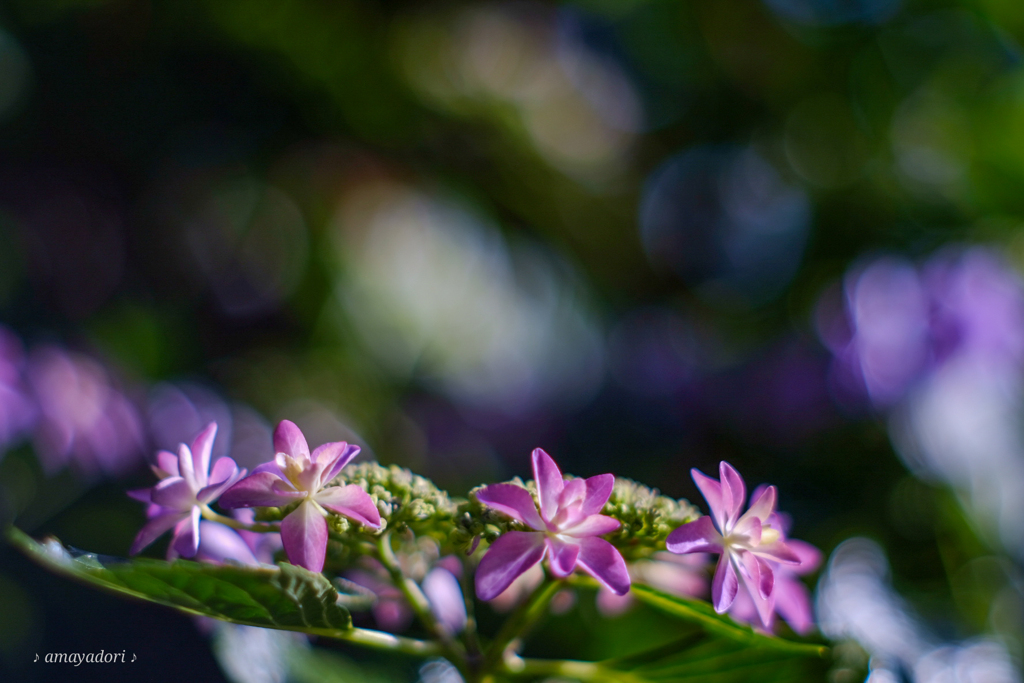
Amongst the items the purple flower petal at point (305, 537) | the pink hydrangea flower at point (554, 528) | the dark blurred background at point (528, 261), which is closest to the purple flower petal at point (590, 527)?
the pink hydrangea flower at point (554, 528)

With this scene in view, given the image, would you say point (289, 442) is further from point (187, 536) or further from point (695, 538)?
point (695, 538)

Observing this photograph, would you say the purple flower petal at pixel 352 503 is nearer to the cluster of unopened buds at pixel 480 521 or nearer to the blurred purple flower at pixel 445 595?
the cluster of unopened buds at pixel 480 521

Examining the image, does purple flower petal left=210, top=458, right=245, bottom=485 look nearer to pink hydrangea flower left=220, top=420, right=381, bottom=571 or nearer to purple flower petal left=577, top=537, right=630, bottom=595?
pink hydrangea flower left=220, top=420, right=381, bottom=571

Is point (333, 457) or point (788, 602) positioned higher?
point (333, 457)

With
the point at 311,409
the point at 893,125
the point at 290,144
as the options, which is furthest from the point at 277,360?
the point at 893,125

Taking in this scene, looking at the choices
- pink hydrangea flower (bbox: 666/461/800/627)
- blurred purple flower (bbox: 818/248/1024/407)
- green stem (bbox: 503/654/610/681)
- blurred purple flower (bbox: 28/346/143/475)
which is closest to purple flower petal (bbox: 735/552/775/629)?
pink hydrangea flower (bbox: 666/461/800/627)

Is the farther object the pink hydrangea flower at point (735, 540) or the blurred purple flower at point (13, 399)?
the blurred purple flower at point (13, 399)

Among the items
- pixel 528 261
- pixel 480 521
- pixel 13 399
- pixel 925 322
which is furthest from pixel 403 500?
pixel 528 261

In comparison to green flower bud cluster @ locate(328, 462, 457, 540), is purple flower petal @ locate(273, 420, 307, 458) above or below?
above
